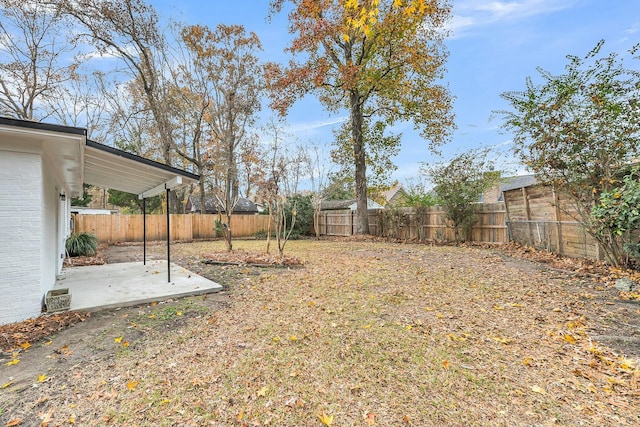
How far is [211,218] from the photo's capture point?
17688 millimetres

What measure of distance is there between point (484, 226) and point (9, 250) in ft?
41.4

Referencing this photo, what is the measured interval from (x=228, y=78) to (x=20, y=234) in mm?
16767

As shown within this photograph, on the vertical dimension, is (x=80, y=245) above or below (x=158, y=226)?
below

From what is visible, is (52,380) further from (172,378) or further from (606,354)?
(606,354)

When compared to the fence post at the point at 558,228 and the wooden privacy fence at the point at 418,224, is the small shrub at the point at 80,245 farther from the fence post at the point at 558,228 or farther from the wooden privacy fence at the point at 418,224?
the fence post at the point at 558,228

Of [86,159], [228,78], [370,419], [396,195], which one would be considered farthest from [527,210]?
[396,195]

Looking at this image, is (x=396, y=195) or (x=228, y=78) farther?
(x=396, y=195)

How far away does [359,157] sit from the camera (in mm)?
15180

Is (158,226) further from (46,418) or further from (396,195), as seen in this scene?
(396,195)

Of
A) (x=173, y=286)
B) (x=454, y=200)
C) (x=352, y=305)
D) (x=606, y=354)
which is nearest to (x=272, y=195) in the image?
(x=173, y=286)

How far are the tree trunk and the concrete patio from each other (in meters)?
9.84

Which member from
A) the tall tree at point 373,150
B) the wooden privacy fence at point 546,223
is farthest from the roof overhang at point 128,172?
the tall tree at point 373,150

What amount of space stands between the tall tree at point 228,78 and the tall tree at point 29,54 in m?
6.07

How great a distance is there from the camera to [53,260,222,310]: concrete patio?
4812 mm
